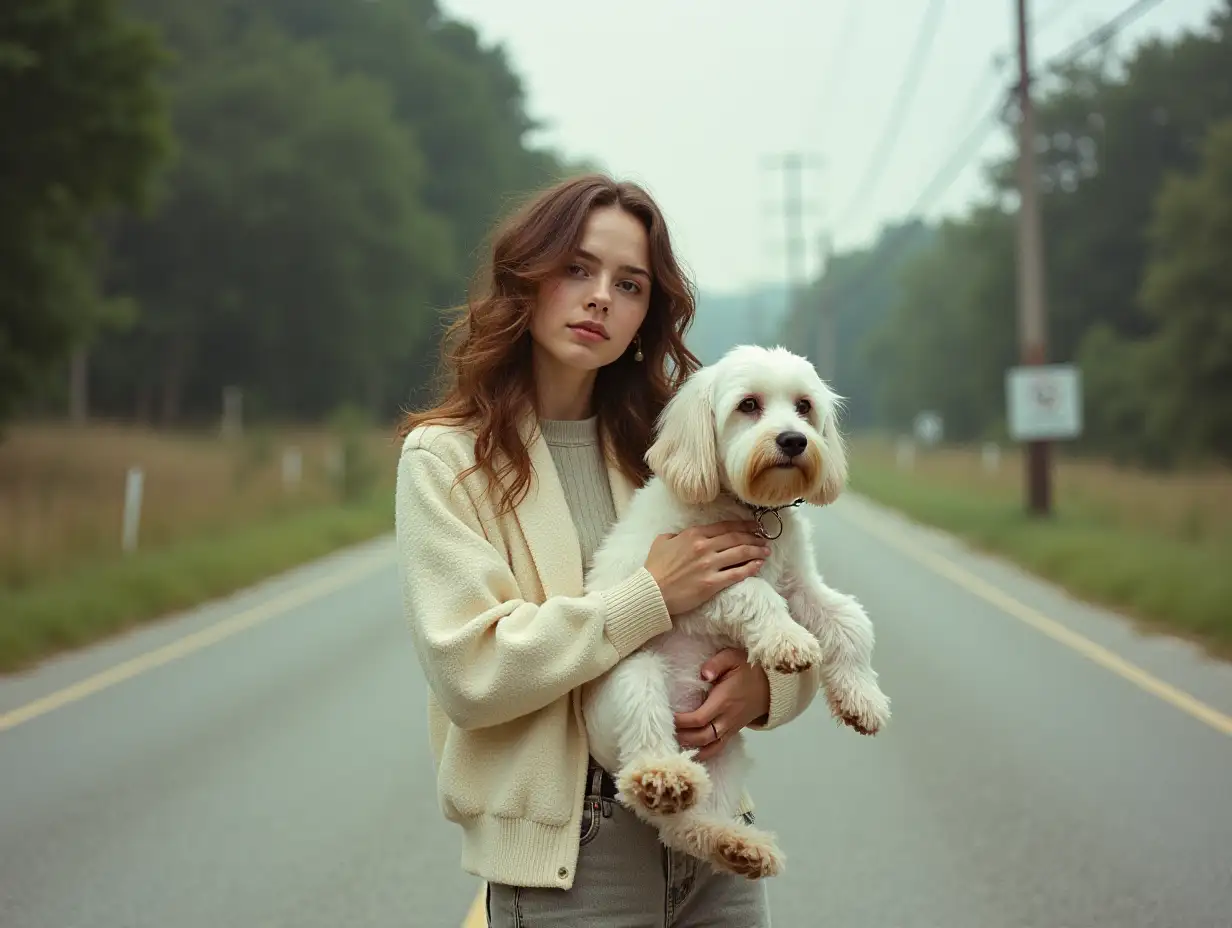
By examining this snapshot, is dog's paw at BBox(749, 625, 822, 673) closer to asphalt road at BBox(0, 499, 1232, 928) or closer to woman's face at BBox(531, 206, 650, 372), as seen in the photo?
woman's face at BBox(531, 206, 650, 372)

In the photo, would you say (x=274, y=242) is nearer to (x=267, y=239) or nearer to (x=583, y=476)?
(x=267, y=239)

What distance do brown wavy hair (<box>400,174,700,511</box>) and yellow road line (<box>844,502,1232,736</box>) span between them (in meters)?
6.30

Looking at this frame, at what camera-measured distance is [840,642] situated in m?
2.81

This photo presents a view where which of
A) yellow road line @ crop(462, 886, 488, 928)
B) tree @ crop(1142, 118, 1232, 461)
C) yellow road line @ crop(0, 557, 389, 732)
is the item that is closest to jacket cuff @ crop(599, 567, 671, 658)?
yellow road line @ crop(462, 886, 488, 928)

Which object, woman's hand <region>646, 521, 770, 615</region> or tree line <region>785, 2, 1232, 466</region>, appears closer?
woman's hand <region>646, 521, 770, 615</region>

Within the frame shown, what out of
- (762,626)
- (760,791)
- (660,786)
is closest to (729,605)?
(762,626)

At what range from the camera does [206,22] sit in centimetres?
5353

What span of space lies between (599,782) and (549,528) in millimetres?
452

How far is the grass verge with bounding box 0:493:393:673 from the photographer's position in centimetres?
1168

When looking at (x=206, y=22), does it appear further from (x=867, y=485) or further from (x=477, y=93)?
(x=867, y=485)

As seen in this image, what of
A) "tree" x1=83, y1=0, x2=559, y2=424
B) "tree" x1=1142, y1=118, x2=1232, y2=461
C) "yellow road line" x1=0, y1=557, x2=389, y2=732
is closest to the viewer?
"yellow road line" x1=0, y1=557, x2=389, y2=732

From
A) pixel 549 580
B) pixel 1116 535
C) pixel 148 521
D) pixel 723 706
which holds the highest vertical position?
pixel 549 580

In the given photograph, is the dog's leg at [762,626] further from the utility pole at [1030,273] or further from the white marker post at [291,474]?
the white marker post at [291,474]

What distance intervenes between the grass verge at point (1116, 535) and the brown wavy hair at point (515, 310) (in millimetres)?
1746
